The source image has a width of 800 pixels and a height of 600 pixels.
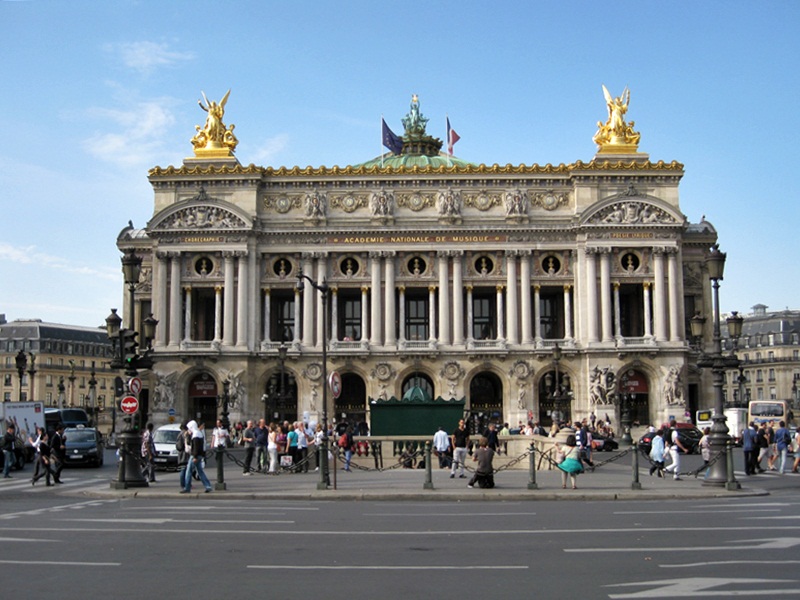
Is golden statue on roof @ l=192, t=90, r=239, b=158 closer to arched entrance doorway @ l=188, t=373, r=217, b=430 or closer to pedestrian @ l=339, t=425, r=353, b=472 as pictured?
arched entrance doorway @ l=188, t=373, r=217, b=430

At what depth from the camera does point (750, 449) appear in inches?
1499

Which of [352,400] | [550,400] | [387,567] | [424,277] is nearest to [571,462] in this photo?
[387,567]

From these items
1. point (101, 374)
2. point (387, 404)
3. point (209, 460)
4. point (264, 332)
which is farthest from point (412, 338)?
point (101, 374)

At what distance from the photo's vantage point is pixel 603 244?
72.0 metres

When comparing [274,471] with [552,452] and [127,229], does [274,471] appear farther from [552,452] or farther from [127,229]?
[127,229]

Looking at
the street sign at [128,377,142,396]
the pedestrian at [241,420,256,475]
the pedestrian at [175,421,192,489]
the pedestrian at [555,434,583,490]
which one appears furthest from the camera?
the pedestrian at [241,420,256,475]

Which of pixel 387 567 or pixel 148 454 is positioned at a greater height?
pixel 148 454

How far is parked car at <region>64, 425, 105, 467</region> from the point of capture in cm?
4319

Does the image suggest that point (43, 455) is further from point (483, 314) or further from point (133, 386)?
point (483, 314)

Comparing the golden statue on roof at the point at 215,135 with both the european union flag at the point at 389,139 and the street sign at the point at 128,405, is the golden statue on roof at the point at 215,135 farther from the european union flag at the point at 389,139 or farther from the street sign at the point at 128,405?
the street sign at the point at 128,405

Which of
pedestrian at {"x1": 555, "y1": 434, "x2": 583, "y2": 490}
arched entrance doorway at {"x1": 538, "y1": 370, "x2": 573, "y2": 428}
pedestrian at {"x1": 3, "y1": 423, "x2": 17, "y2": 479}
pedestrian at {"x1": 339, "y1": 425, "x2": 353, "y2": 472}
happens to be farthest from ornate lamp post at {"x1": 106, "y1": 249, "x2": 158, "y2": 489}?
arched entrance doorway at {"x1": 538, "y1": 370, "x2": 573, "y2": 428}

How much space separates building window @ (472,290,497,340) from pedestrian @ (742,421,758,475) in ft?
125

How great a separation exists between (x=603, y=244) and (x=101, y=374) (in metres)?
82.1

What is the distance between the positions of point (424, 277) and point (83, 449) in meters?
34.7
